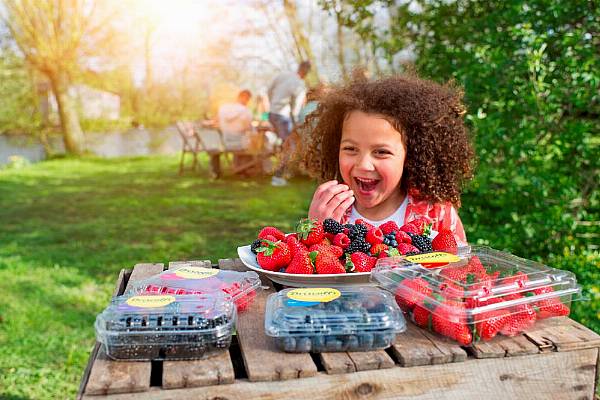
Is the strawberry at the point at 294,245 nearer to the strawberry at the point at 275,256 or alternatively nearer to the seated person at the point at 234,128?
the strawberry at the point at 275,256

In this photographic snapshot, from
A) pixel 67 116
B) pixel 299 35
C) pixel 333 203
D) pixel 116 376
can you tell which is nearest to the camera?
pixel 116 376

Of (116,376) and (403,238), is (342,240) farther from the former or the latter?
(116,376)

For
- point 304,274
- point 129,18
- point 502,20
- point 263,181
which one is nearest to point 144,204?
point 263,181

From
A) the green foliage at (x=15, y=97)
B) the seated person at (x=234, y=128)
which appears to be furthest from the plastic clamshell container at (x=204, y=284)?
the green foliage at (x=15, y=97)

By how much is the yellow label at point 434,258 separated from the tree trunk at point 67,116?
47.1 feet

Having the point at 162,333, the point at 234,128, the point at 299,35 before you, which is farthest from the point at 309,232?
the point at 234,128

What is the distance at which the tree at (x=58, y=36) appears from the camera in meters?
13.8

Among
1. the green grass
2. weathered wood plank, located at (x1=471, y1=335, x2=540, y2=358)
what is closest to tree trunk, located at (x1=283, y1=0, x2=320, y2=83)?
the green grass

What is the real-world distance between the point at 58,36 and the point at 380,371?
14551 millimetres

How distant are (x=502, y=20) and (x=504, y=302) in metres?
2.60

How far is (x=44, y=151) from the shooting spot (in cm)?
1498

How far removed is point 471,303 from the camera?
125cm

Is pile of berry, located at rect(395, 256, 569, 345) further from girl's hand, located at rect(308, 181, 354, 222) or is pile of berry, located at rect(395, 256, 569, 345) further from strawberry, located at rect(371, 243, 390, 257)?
girl's hand, located at rect(308, 181, 354, 222)

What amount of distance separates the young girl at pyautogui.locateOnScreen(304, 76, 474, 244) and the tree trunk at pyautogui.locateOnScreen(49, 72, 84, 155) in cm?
1330
